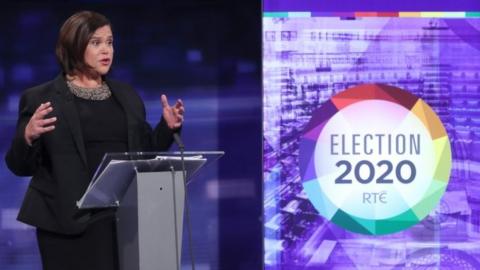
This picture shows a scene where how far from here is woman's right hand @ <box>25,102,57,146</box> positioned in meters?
2.11

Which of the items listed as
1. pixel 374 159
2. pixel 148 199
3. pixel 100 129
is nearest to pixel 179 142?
pixel 148 199

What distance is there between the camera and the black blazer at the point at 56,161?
2.29 metres

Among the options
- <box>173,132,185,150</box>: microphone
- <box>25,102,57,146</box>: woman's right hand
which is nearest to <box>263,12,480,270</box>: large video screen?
<box>173,132,185,150</box>: microphone

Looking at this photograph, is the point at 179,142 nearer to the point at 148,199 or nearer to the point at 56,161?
the point at 148,199

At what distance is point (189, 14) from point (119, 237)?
7.35 feet

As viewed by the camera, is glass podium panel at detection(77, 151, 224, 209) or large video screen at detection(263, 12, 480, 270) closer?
glass podium panel at detection(77, 151, 224, 209)

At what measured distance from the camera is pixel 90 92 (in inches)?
95.5

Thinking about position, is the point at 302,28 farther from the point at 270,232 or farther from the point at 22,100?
the point at 22,100

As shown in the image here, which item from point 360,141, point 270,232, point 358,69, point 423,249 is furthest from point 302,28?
point 423,249

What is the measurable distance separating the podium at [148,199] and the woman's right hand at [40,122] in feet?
0.75

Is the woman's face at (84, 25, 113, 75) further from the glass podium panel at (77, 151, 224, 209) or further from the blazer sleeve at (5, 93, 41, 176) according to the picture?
the glass podium panel at (77, 151, 224, 209)

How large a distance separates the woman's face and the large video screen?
1649 mm

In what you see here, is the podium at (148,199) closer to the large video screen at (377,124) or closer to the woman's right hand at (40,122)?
the woman's right hand at (40,122)

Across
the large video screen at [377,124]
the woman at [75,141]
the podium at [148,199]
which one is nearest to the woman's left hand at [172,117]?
the woman at [75,141]
